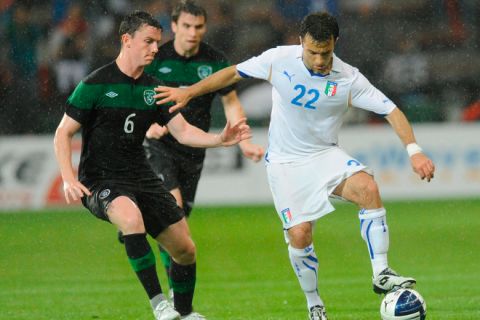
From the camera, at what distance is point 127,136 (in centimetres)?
816

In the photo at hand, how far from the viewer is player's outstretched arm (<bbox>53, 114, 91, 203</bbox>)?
24.9 feet

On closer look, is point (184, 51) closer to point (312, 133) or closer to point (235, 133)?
point (312, 133)

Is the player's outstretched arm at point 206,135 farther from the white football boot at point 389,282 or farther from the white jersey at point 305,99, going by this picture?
the white football boot at point 389,282

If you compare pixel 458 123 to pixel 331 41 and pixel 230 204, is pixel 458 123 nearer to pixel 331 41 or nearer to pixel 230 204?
pixel 230 204

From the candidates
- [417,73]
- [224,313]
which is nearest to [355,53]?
[417,73]

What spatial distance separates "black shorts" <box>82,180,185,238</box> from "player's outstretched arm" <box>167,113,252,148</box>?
0.41 metres

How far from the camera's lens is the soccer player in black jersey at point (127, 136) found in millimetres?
7949

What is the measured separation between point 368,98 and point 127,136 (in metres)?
1.78

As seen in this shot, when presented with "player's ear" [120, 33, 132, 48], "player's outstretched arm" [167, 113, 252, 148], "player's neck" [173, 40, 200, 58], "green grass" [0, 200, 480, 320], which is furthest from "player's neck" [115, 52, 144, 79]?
"green grass" [0, 200, 480, 320]

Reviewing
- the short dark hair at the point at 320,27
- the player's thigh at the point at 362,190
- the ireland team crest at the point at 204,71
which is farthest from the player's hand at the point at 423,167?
the ireland team crest at the point at 204,71

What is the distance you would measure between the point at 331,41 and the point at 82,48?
12.2m

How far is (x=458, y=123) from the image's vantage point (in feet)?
59.1

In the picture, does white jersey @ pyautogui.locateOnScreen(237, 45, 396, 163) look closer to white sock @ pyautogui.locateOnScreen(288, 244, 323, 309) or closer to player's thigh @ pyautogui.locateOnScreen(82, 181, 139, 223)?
white sock @ pyautogui.locateOnScreen(288, 244, 323, 309)

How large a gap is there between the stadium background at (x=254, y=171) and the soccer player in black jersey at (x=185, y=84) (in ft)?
3.85
